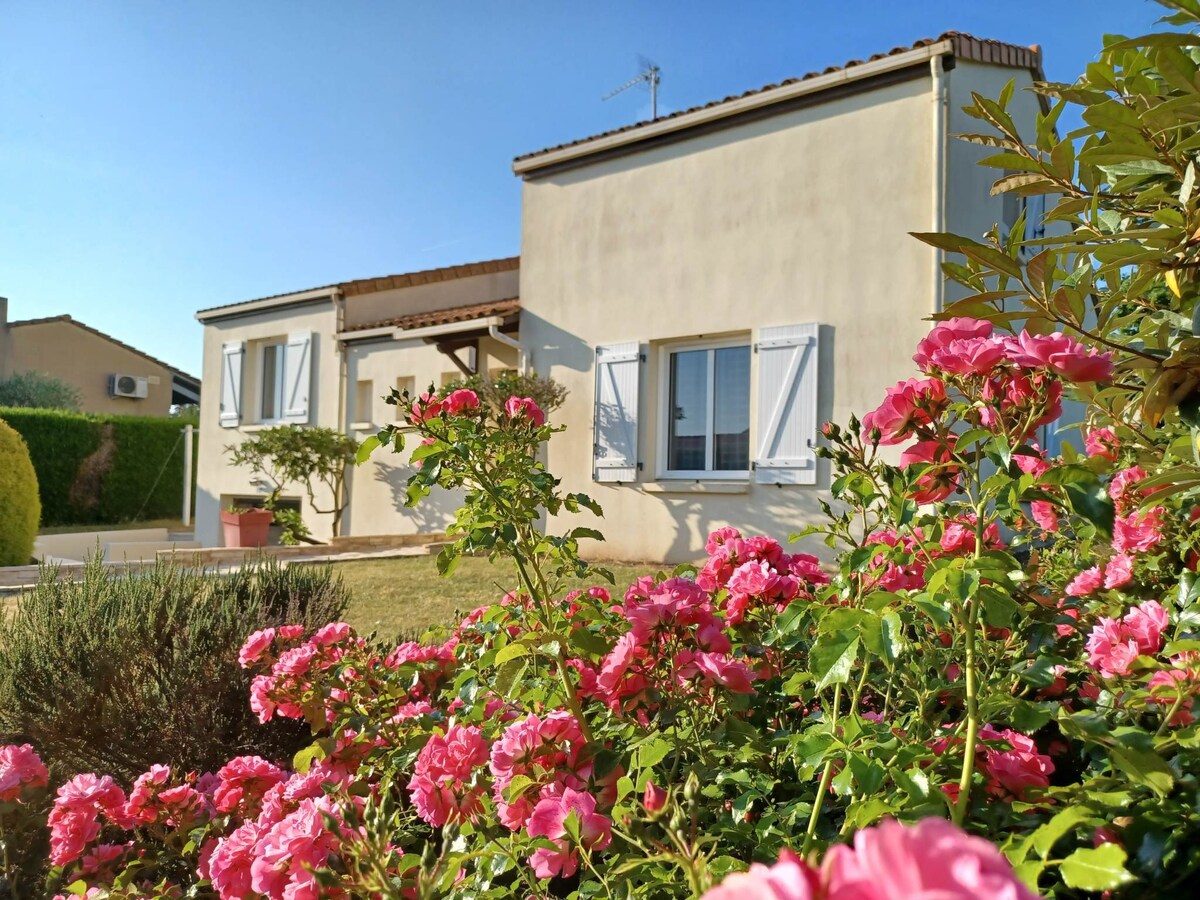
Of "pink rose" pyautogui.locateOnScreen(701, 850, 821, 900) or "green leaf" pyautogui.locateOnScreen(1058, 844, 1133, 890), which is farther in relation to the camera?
"green leaf" pyautogui.locateOnScreen(1058, 844, 1133, 890)

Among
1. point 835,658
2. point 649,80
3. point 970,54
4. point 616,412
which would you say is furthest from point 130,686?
point 649,80

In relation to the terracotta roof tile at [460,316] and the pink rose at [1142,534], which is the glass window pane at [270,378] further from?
the pink rose at [1142,534]

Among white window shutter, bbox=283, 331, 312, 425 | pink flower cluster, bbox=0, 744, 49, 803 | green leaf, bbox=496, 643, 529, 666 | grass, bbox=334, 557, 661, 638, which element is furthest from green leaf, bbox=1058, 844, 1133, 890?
white window shutter, bbox=283, 331, 312, 425

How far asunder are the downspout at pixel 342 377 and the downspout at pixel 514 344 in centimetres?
316

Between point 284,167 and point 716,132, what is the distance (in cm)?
525

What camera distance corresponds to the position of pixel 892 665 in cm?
92

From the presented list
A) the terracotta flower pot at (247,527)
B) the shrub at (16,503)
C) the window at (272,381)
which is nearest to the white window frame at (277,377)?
the window at (272,381)

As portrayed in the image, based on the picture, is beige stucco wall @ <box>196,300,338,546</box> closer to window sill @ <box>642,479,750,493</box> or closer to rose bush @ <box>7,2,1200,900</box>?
window sill @ <box>642,479,750,493</box>

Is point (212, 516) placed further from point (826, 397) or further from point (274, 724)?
point (274, 724)

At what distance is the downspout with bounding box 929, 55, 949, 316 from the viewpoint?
276 inches

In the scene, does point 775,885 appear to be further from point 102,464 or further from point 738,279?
point 102,464

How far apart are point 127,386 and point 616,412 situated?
21.3 metres

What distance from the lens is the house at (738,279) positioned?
7258 millimetres

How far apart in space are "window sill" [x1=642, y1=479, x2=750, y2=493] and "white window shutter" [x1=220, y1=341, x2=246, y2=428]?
8.21 metres
